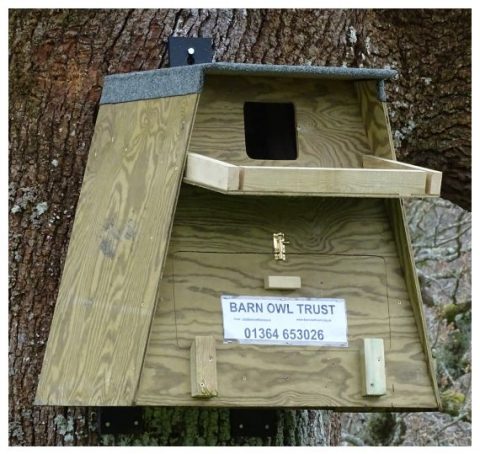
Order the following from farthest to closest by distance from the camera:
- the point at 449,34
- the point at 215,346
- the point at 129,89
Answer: the point at 449,34, the point at 129,89, the point at 215,346

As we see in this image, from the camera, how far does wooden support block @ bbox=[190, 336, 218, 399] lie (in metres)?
3.84

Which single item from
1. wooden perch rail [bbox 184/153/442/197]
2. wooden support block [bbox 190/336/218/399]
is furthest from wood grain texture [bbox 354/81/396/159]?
wooden support block [bbox 190/336/218/399]

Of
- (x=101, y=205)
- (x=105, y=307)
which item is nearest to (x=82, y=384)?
(x=105, y=307)

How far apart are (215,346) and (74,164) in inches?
32.9

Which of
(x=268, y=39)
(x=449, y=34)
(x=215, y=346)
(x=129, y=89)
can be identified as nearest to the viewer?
(x=215, y=346)

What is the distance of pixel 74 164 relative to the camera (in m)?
4.44

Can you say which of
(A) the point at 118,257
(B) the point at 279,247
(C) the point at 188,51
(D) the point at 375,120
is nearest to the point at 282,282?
(B) the point at 279,247

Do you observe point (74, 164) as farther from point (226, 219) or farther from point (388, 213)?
point (388, 213)

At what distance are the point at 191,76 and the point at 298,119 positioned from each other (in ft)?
1.23

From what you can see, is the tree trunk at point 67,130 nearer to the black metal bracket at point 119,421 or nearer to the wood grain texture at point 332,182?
the black metal bracket at point 119,421

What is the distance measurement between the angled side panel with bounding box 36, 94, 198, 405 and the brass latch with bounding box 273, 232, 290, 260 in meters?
0.32

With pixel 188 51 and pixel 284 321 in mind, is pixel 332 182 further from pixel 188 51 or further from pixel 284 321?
pixel 188 51

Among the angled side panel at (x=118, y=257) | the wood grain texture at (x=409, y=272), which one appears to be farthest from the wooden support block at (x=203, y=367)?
the wood grain texture at (x=409, y=272)

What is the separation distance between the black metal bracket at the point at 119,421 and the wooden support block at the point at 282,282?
0.61m
